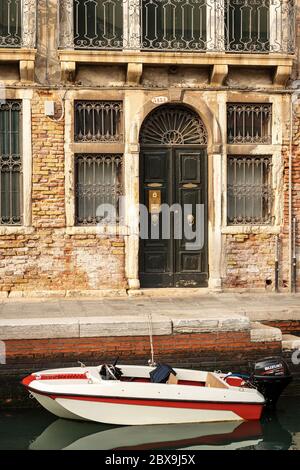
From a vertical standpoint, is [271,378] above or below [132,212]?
below

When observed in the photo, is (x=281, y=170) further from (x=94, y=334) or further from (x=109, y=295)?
(x=94, y=334)

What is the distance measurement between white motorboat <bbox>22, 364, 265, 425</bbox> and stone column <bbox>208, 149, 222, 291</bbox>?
4085 mm

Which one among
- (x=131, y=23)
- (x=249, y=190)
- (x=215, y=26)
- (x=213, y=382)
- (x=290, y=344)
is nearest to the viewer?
(x=213, y=382)

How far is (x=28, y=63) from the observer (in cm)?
1412

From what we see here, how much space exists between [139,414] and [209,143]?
576 centimetres

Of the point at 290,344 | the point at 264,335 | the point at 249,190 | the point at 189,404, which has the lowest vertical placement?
the point at 189,404

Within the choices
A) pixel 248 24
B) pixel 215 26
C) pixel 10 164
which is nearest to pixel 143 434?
pixel 10 164

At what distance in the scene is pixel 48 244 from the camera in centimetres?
1450

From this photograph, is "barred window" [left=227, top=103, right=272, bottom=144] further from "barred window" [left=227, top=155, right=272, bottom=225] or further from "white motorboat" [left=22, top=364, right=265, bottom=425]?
"white motorboat" [left=22, top=364, right=265, bottom=425]

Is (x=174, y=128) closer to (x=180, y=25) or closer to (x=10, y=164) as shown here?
(x=180, y=25)

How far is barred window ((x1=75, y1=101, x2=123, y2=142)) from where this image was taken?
48.1ft

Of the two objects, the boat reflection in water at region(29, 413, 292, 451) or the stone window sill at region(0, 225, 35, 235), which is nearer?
the boat reflection in water at region(29, 413, 292, 451)

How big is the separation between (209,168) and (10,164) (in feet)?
10.7

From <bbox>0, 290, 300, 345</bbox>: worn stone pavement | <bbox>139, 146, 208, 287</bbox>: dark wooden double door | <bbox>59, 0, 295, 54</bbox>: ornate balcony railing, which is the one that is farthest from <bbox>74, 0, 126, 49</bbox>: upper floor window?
<bbox>0, 290, 300, 345</bbox>: worn stone pavement
